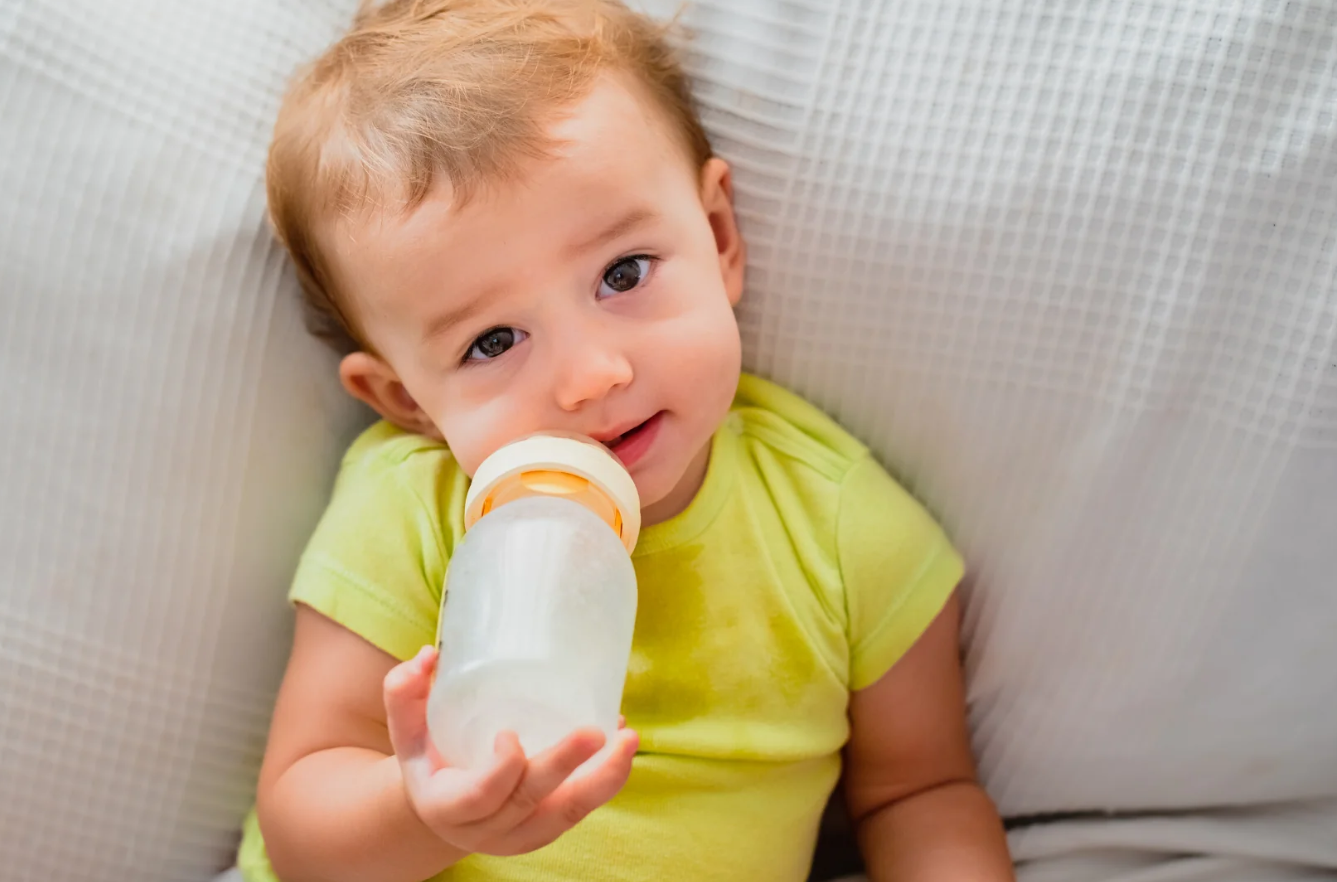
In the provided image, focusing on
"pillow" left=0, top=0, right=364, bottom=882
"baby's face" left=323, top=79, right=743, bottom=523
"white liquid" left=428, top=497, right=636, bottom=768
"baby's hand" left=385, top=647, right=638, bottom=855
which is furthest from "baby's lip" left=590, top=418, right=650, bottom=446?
"pillow" left=0, top=0, right=364, bottom=882

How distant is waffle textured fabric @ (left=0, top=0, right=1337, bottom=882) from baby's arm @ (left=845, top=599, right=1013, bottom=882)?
5cm

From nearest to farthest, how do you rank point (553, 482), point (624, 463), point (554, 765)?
point (554, 765), point (553, 482), point (624, 463)

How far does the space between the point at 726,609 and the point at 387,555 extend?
0.26 m

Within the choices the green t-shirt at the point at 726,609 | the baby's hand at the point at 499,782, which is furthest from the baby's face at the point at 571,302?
the baby's hand at the point at 499,782

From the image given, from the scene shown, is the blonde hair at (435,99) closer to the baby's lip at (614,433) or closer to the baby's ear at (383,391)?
the baby's ear at (383,391)

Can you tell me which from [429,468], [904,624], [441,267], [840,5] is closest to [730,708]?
[904,624]

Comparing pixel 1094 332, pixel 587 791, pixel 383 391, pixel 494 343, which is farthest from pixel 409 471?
pixel 1094 332

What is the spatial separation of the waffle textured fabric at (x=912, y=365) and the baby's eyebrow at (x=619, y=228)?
6.1 inches

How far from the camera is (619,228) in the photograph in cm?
79

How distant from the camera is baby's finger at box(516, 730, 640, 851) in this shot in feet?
1.98

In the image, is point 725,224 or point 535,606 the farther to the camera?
point 725,224

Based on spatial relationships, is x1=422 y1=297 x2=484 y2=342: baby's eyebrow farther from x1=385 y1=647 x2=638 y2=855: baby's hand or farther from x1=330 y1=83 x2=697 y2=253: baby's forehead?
x1=385 y1=647 x2=638 y2=855: baby's hand

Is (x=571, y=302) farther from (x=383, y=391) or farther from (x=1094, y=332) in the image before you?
(x=1094, y=332)

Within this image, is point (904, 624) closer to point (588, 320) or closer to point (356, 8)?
point (588, 320)
